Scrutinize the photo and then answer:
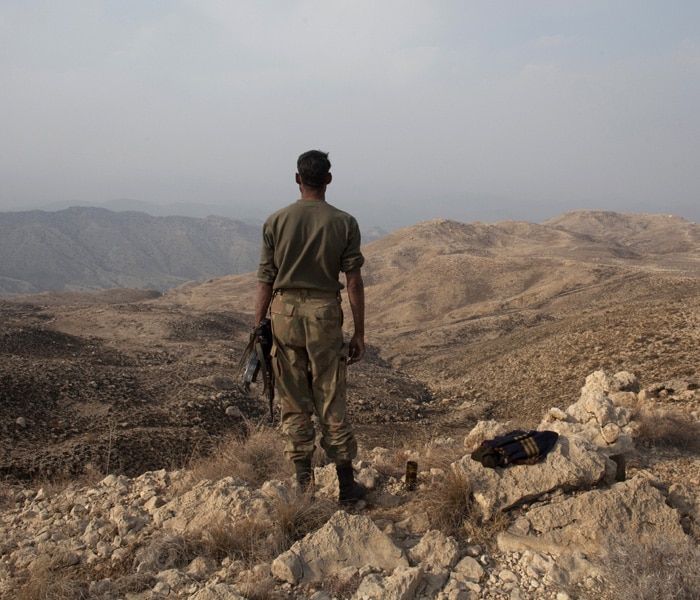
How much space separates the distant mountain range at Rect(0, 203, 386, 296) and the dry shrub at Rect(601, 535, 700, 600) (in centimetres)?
10048

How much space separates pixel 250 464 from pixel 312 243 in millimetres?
2303

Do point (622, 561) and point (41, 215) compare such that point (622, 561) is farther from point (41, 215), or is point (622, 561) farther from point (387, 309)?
point (41, 215)

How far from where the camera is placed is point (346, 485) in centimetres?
368

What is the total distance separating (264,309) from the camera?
3.57 meters

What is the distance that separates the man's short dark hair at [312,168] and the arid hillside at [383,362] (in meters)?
4.42

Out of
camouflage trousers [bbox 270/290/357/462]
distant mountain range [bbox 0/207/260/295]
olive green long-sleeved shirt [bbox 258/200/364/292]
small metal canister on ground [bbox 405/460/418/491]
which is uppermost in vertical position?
olive green long-sleeved shirt [bbox 258/200/364/292]

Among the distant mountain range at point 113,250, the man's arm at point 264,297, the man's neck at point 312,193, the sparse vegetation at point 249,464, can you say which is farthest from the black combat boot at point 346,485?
the distant mountain range at point 113,250

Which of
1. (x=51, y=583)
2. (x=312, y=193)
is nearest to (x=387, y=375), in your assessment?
(x=312, y=193)

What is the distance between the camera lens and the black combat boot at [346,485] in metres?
3.63

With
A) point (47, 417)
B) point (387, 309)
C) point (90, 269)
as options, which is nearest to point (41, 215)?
point (90, 269)

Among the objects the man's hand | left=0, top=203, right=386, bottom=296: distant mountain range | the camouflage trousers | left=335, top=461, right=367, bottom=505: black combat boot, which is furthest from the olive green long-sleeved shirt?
left=0, top=203, right=386, bottom=296: distant mountain range

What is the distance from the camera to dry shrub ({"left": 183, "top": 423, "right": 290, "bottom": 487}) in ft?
14.2

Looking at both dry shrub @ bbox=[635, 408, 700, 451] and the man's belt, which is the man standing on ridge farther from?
dry shrub @ bbox=[635, 408, 700, 451]

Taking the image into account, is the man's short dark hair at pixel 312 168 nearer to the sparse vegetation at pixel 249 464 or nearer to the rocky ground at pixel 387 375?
the rocky ground at pixel 387 375
